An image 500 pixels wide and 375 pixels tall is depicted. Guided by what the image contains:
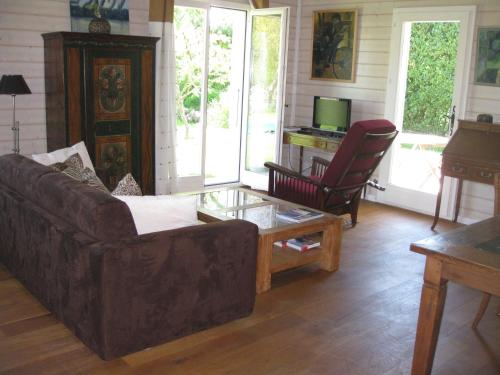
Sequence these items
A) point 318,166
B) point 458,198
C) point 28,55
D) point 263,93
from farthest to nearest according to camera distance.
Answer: point 263,93 < point 318,166 < point 458,198 < point 28,55

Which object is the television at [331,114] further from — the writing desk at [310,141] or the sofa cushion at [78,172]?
the sofa cushion at [78,172]

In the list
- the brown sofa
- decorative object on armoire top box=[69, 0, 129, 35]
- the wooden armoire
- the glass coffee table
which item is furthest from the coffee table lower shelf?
decorative object on armoire top box=[69, 0, 129, 35]

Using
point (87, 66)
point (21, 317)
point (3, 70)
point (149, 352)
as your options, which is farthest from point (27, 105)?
point (149, 352)

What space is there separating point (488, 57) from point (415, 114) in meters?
1.02

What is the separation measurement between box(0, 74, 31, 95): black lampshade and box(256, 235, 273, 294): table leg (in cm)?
256

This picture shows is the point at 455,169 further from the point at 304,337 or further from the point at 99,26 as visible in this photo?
the point at 99,26

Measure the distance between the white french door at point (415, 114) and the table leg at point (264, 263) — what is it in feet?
9.45

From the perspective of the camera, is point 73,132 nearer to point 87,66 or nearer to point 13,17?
point 87,66

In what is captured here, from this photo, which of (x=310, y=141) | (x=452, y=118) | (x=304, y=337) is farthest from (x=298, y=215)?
(x=310, y=141)

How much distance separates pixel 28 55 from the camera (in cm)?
523

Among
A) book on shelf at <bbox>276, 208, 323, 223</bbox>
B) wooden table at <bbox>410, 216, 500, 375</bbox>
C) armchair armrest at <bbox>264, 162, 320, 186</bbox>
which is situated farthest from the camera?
armchair armrest at <bbox>264, 162, 320, 186</bbox>

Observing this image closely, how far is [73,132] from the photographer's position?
5066mm

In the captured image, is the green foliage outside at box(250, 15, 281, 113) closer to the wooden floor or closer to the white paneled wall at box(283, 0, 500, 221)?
the white paneled wall at box(283, 0, 500, 221)

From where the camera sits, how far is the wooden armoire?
498cm
